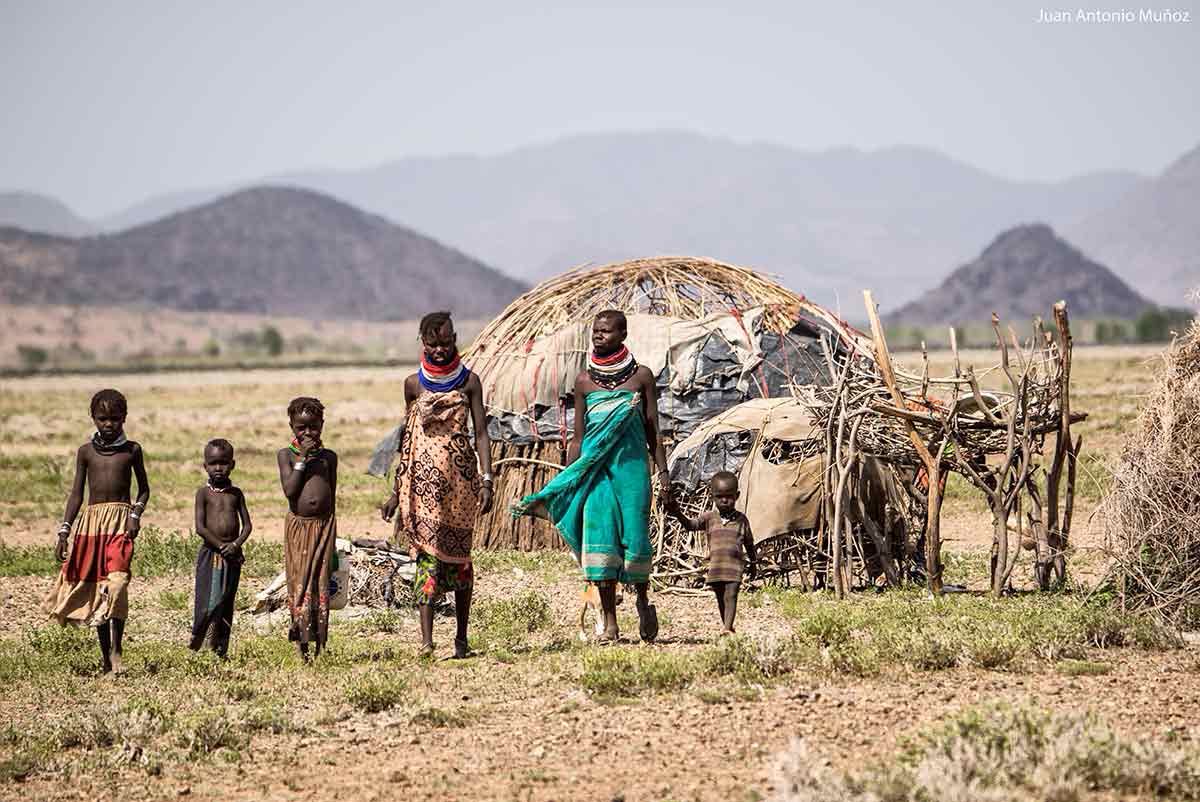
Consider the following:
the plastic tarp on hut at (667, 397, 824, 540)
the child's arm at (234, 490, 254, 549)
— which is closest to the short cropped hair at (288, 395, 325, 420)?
the child's arm at (234, 490, 254, 549)

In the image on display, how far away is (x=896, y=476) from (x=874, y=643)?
11.9 feet

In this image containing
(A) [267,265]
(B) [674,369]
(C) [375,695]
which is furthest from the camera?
(A) [267,265]

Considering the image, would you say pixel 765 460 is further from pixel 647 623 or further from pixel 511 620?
pixel 647 623

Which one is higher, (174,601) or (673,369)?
(673,369)

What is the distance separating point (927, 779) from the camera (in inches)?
235

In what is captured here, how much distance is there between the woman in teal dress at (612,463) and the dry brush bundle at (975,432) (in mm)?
2008

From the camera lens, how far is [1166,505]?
8.88 meters

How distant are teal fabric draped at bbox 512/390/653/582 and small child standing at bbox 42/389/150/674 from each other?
2.23m

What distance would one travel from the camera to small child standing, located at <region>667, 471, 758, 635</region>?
9.41 metres

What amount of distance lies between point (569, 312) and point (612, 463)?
222 inches

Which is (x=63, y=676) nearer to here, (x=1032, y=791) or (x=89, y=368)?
(x=1032, y=791)

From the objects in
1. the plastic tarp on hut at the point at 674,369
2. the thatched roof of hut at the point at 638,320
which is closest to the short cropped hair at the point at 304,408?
the plastic tarp on hut at the point at 674,369

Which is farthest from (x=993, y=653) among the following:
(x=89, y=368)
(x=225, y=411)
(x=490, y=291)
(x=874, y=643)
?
(x=490, y=291)

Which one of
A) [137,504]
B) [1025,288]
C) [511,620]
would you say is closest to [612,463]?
[511,620]
